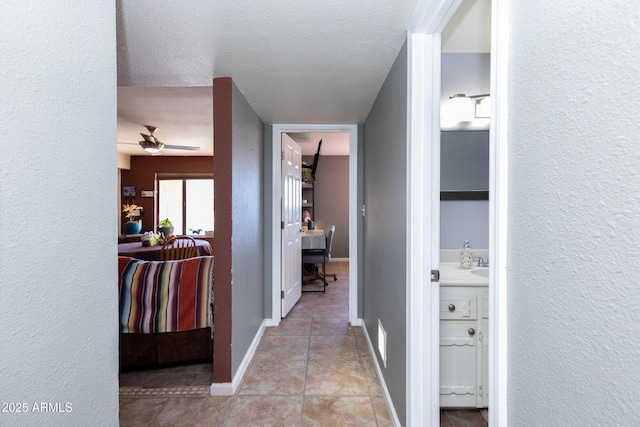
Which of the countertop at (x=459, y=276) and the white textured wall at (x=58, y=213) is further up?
the white textured wall at (x=58, y=213)

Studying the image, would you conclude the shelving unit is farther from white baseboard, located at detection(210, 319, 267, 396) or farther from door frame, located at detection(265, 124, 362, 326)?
white baseboard, located at detection(210, 319, 267, 396)

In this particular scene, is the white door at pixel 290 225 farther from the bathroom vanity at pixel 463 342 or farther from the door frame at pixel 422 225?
the door frame at pixel 422 225

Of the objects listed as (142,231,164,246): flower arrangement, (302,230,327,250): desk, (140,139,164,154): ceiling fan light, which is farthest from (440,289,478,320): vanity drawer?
(140,139,164,154): ceiling fan light

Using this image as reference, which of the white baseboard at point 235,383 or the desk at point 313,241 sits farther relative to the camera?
the desk at point 313,241

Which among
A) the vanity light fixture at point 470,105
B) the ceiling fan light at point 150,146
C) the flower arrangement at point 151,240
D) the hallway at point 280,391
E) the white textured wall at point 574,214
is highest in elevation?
the ceiling fan light at point 150,146

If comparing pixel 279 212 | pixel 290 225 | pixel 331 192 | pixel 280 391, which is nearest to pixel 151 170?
pixel 331 192

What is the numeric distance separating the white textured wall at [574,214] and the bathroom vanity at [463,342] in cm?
114

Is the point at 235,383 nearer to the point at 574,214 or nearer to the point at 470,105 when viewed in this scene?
the point at 574,214

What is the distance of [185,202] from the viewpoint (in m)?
7.14

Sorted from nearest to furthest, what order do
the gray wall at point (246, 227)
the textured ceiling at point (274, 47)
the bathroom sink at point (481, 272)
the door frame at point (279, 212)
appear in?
1. the textured ceiling at point (274, 47)
2. the bathroom sink at point (481, 272)
3. the gray wall at point (246, 227)
4. the door frame at point (279, 212)

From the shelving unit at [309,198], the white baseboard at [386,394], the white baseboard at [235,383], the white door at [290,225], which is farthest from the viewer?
the shelving unit at [309,198]

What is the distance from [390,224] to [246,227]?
1187 mm

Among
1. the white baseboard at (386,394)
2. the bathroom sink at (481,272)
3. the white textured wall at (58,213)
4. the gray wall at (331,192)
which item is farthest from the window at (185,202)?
the white textured wall at (58,213)

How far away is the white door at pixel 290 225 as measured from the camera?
355 centimetres
